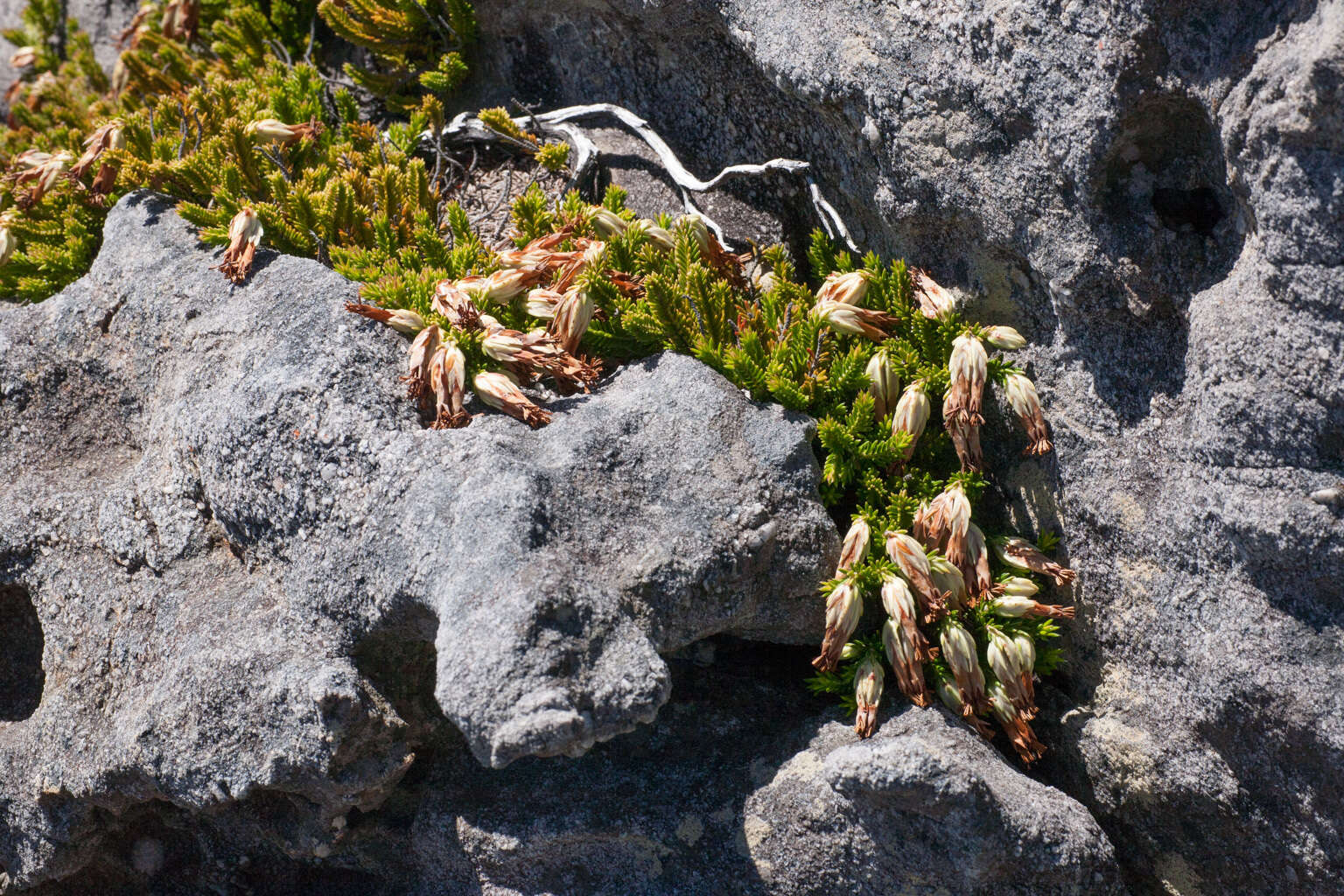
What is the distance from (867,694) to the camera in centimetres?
297

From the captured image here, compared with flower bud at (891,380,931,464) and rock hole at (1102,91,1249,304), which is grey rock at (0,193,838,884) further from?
rock hole at (1102,91,1249,304)

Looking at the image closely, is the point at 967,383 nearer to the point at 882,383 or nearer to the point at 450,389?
the point at 882,383

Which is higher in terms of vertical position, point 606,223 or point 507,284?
point 606,223

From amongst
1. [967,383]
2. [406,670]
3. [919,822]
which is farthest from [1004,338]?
[406,670]

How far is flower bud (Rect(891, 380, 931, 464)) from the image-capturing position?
3166 millimetres

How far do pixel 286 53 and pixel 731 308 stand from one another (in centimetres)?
313

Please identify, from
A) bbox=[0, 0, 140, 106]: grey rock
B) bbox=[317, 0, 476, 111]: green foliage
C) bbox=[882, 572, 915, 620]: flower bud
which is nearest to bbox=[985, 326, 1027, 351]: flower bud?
bbox=[882, 572, 915, 620]: flower bud

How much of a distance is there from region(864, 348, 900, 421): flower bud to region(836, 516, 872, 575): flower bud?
14.9 inches

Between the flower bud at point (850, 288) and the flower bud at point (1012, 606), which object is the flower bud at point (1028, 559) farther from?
the flower bud at point (850, 288)

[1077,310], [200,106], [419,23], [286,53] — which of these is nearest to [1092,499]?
[1077,310]

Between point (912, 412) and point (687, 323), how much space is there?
2.50 feet

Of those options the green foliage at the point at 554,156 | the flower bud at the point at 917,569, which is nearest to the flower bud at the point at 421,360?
the green foliage at the point at 554,156

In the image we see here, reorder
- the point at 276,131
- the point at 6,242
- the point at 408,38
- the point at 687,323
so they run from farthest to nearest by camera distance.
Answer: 1. the point at 408,38
2. the point at 6,242
3. the point at 276,131
4. the point at 687,323

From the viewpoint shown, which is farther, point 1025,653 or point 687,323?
point 687,323
